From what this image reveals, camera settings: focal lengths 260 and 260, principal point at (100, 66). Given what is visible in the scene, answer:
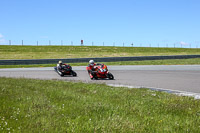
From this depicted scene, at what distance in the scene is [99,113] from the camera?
6.39 m

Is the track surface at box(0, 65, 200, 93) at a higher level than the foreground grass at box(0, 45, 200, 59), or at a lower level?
lower

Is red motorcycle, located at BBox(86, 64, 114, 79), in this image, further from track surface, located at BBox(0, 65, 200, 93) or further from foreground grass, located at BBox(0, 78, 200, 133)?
foreground grass, located at BBox(0, 78, 200, 133)

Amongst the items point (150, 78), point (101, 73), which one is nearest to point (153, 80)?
point (150, 78)

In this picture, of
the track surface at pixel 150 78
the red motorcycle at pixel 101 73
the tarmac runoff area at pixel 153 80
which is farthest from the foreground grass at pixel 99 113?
the red motorcycle at pixel 101 73

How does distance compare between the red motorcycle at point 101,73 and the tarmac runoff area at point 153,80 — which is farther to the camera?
the red motorcycle at point 101,73

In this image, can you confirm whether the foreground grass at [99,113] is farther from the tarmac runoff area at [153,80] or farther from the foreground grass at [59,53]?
the foreground grass at [59,53]

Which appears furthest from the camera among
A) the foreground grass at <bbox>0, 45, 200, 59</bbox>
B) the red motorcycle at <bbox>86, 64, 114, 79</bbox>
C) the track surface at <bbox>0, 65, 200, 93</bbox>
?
the foreground grass at <bbox>0, 45, 200, 59</bbox>

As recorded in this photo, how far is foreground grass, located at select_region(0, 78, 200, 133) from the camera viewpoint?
512 cm

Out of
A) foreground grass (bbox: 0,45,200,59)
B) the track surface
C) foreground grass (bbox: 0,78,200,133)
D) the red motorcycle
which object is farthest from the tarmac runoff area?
foreground grass (bbox: 0,45,200,59)

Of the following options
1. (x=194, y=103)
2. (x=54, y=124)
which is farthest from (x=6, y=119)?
(x=194, y=103)

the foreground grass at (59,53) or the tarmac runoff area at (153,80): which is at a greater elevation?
the foreground grass at (59,53)

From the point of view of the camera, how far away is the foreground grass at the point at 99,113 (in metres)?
5.12

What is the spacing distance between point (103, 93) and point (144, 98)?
165 centimetres

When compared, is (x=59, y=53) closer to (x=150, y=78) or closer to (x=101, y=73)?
(x=101, y=73)
